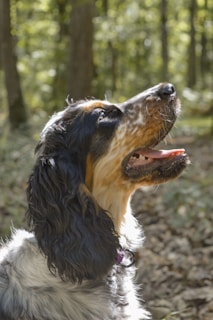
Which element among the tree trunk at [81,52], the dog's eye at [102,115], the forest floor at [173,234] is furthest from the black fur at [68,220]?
the tree trunk at [81,52]

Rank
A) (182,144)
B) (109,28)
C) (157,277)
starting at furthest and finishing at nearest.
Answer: (109,28)
(182,144)
(157,277)

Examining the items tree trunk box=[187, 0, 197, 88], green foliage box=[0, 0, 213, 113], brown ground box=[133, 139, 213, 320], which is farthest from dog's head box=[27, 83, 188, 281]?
tree trunk box=[187, 0, 197, 88]

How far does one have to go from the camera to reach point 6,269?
4160 mm

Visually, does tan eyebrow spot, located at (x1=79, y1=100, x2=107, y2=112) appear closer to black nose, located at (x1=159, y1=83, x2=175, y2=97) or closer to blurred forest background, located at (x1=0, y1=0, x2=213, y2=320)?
black nose, located at (x1=159, y1=83, x2=175, y2=97)

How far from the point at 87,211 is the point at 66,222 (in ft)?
0.58

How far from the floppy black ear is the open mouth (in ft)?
1.47

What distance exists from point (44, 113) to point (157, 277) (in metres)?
12.4

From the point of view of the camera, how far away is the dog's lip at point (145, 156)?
4316 mm

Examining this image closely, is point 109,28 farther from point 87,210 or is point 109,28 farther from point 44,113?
point 87,210

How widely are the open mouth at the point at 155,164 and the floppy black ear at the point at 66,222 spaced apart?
0.45 m

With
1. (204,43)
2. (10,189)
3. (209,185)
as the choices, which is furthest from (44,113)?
(204,43)

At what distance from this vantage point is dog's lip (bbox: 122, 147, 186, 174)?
4.32 metres

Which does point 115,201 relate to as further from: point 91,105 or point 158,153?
point 91,105

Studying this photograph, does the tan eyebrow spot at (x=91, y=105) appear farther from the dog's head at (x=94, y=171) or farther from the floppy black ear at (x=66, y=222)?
→ the floppy black ear at (x=66, y=222)
